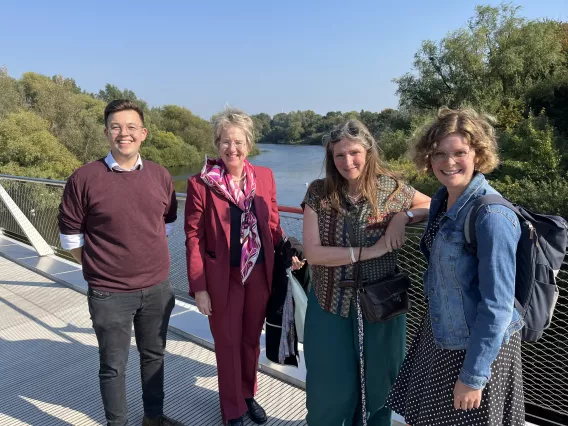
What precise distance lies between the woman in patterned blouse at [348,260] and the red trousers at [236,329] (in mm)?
376

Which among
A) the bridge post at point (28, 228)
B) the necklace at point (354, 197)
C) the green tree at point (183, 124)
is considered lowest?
the bridge post at point (28, 228)

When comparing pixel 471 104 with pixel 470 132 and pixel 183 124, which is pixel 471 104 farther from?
pixel 183 124

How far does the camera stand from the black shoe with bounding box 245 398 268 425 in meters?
2.05

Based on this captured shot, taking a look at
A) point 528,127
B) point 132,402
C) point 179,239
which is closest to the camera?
point 132,402

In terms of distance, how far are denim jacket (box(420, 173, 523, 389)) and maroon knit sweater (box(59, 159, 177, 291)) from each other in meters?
1.15

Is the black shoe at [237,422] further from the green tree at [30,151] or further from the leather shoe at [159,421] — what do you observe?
the green tree at [30,151]

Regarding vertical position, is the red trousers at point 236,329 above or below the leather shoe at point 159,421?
above

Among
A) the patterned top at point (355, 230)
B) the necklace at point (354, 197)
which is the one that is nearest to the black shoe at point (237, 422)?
the patterned top at point (355, 230)

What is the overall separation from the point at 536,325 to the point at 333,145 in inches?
33.4

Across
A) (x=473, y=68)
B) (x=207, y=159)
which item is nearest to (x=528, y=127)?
(x=473, y=68)

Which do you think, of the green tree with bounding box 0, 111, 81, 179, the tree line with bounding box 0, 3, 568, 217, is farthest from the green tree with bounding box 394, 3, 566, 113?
the green tree with bounding box 0, 111, 81, 179

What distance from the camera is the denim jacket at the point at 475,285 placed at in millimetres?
1089

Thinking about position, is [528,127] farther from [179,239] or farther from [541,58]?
[179,239]

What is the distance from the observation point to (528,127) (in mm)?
19531
